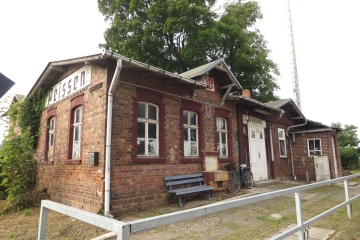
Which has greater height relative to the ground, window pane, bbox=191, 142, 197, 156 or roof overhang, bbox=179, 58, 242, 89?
roof overhang, bbox=179, 58, 242, 89

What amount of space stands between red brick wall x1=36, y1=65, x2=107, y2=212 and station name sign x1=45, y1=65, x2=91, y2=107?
202 mm

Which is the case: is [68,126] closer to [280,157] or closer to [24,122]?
[24,122]

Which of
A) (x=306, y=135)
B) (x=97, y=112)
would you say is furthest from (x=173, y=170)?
(x=306, y=135)

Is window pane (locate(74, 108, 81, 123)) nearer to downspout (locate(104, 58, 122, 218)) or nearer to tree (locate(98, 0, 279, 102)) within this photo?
downspout (locate(104, 58, 122, 218))

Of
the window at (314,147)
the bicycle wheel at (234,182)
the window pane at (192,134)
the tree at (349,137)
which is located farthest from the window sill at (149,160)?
the tree at (349,137)

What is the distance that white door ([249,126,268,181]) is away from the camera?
39.2ft

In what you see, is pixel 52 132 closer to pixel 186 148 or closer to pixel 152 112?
pixel 152 112

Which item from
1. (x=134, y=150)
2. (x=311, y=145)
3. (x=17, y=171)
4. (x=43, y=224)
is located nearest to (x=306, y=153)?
(x=311, y=145)

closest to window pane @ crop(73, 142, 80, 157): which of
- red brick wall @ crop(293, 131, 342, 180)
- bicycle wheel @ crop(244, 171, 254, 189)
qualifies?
bicycle wheel @ crop(244, 171, 254, 189)

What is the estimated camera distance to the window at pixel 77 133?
8219 mm

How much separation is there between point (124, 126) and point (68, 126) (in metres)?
2.82

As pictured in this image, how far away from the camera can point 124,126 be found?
7.00 meters

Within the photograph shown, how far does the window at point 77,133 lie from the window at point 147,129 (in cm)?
221

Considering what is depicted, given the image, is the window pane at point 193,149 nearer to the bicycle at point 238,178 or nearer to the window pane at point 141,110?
the bicycle at point 238,178
